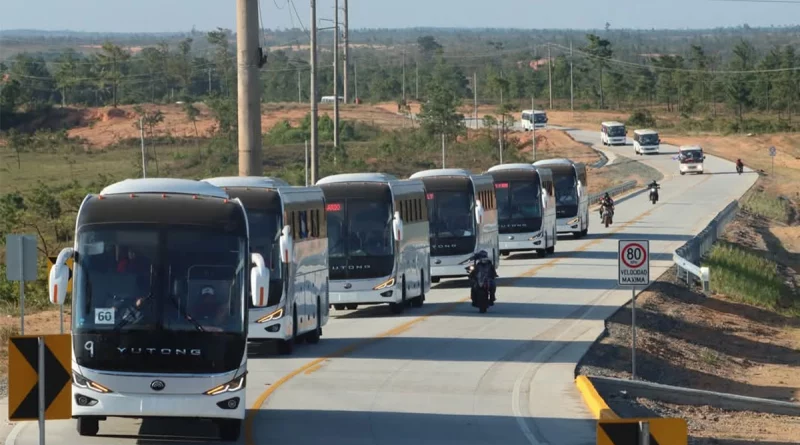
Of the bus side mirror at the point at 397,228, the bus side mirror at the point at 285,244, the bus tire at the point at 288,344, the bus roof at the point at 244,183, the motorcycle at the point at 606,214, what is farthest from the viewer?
the motorcycle at the point at 606,214

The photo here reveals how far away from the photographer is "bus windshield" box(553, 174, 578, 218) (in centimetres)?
5272

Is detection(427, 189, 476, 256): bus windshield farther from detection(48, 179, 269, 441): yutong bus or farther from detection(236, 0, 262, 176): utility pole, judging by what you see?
detection(48, 179, 269, 441): yutong bus

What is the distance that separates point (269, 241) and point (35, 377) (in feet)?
33.4

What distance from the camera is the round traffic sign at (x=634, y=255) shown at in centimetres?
2309

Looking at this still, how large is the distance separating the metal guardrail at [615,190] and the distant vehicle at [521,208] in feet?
97.8

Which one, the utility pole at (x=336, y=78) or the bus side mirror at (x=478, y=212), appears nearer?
the bus side mirror at (x=478, y=212)

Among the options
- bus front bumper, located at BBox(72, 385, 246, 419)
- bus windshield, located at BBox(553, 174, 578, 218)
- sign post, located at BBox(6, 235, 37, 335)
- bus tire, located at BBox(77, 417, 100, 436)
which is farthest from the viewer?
bus windshield, located at BBox(553, 174, 578, 218)

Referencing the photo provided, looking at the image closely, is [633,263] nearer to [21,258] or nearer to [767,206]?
[21,258]

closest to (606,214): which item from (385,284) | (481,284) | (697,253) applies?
(697,253)

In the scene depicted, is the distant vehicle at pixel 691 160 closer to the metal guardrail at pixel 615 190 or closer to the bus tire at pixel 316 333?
the metal guardrail at pixel 615 190

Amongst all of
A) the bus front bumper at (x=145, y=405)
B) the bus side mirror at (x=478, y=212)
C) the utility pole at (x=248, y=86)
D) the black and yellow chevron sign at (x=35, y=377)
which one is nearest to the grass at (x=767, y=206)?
the bus side mirror at (x=478, y=212)

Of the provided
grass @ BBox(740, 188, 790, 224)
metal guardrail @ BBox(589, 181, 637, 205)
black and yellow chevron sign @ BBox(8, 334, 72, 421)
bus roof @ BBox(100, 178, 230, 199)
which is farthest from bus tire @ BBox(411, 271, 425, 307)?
grass @ BBox(740, 188, 790, 224)

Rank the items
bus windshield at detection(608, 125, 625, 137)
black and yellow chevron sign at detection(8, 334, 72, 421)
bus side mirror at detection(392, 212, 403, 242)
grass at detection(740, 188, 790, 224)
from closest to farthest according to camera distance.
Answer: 1. black and yellow chevron sign at detection(8, 334, 72, 421)
2. bus side mirror at detection(392, 212, 403, 242)
3. grass at detection(740, 188, 790, 224)
4. bus windshield at detection(608, 125, 625, 137)

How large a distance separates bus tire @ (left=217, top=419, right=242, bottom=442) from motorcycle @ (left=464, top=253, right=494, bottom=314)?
15.1 m
